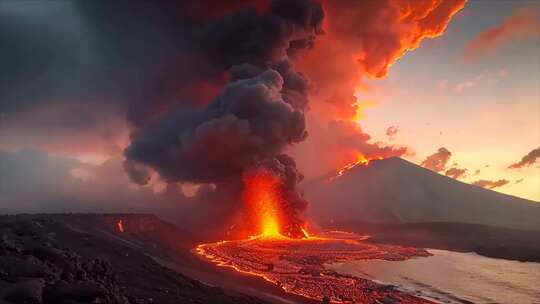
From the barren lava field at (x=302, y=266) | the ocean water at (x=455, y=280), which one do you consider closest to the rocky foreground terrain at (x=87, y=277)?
the barren lava field at (x=302, y=266)

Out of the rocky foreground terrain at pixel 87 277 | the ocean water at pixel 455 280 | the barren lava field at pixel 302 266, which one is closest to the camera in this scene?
the rocky foreground terrain at pixel 87 277

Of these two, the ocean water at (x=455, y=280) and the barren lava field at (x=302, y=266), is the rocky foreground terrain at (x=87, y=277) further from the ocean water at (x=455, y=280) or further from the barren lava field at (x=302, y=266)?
the ocean water at (x=455, y=280)

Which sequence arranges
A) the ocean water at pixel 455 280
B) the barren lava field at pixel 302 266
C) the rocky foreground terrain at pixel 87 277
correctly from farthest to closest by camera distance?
1. the ocean water at pixel 455 280
2. the barren lava field at pixel 302 266
3. the rocky foreground terrain at pixel 87 277

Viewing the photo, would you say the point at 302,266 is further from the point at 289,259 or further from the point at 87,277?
the point at 87,277

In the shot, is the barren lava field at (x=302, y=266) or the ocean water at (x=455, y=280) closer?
the barren lava field at (x=302, y=266)

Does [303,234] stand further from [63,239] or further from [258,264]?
[63,239]

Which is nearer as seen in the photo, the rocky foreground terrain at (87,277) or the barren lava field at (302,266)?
the rocky foreground terrain at (87,277)

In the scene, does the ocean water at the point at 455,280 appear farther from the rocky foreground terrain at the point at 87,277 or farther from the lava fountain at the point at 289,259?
the rocky foreground terrain at the point at 87,277
